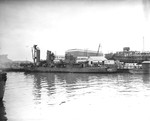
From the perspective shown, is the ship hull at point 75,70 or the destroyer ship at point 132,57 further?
the destroyer ship at point 132,57

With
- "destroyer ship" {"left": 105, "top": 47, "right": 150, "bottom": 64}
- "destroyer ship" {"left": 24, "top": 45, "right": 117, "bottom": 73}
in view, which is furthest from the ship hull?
"destroyer ship" {"left": 105, "top": 47, "right": 150, "bottom": 64}

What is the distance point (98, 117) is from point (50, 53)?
184 ft

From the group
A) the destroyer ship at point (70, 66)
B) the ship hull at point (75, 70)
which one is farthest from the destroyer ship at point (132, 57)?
the ship hull at point (75, 70)

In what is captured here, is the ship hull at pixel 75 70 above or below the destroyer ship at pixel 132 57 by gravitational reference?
below

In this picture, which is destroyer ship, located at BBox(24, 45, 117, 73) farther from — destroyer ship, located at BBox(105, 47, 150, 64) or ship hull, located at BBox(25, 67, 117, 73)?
destroyer ship, located at BBox(105, 47, 150, 64)

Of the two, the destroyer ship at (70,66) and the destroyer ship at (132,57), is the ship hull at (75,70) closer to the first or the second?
the destroyer ship at (70,66)

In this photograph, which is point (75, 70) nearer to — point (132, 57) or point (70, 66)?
point (70, 66)

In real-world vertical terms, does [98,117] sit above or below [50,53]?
below

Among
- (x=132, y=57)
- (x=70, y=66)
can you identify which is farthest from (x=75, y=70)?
(x=132, y=57)

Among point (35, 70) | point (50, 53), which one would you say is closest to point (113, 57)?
point (50, 53)

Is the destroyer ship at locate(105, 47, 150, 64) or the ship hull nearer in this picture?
the ship hull

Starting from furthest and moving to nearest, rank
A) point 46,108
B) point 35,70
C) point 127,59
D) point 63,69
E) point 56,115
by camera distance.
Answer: point 127,59 < point 35,70 < point 63,69 < point 46,108 < point 56,115

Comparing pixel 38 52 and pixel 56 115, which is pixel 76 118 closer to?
pixel 56 115

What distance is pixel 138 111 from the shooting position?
10.4 metres
